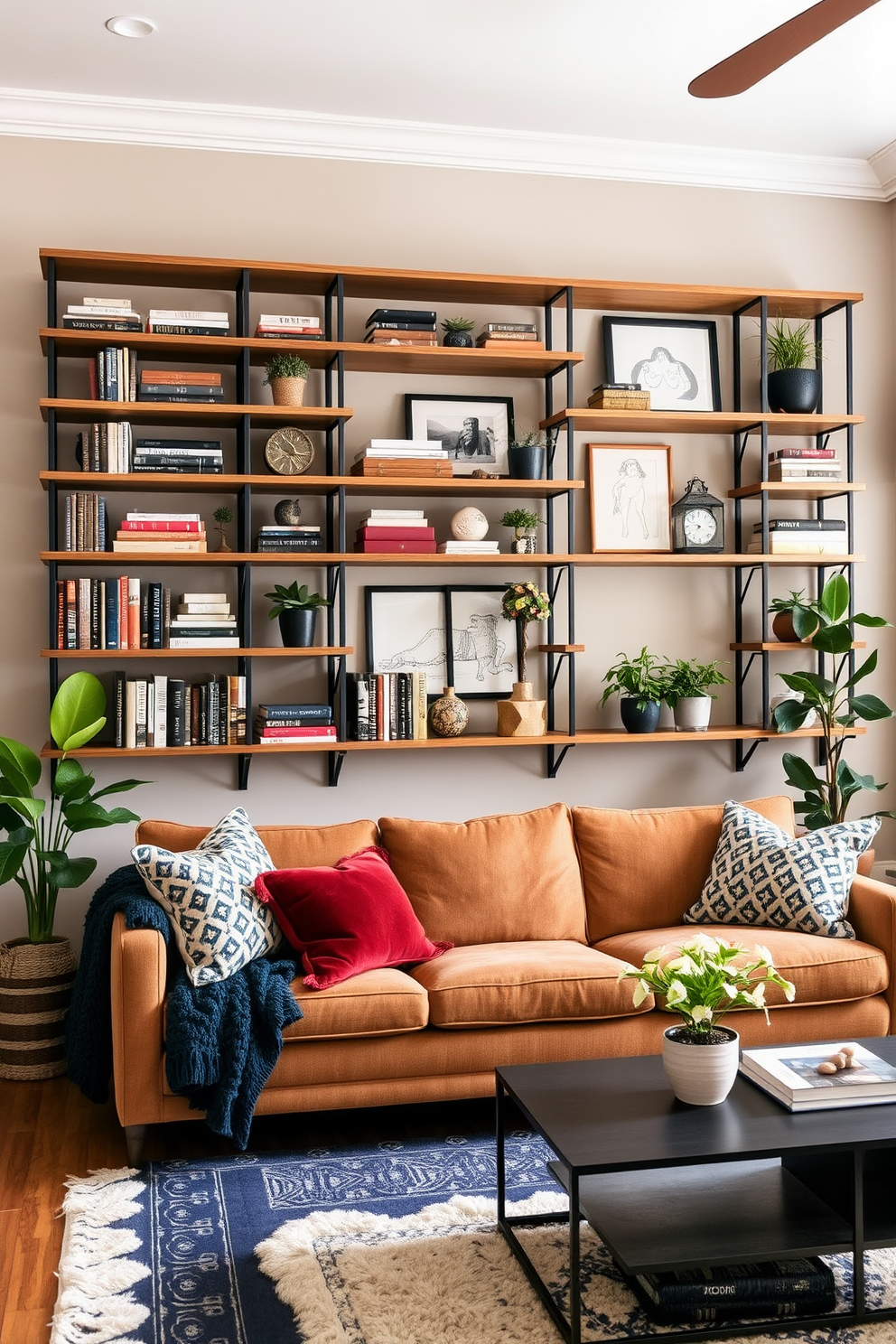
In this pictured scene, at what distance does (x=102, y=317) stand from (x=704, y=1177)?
298 centimetres

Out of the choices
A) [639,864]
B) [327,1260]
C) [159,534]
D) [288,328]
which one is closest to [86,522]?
[159,534]

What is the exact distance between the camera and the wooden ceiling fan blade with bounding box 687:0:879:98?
2.43 meters

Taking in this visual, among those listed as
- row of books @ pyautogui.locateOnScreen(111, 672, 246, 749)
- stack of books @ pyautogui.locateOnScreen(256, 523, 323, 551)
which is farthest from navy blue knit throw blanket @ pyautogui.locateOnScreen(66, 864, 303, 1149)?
stack of books @ pyautogui.locateOnScreen(256, 523, 323, 551)

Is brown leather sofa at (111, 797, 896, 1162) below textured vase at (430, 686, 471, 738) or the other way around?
below

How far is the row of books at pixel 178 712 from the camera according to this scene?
390 cm

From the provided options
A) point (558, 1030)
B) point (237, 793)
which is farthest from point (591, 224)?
point (558, 1030)

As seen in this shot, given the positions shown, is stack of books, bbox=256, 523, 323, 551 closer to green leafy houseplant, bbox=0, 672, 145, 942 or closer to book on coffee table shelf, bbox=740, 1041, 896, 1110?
green leafy houseplant, bbox=0, 672, 145, 942

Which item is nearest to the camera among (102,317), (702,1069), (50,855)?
(702,1069)

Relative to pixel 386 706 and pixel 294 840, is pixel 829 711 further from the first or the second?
pixel 294 840

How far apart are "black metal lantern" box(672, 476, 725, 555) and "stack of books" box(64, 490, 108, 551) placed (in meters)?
2.00

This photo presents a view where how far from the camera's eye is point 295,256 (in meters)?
4.29

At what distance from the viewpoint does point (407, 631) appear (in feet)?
14.3

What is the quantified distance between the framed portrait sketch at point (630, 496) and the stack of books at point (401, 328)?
0.75 metres

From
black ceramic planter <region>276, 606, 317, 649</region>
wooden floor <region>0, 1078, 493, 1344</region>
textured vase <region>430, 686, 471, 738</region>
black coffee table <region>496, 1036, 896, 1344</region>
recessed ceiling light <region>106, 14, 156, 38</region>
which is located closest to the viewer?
black coffee table <region>496, 1036, 896, 1344</region>
